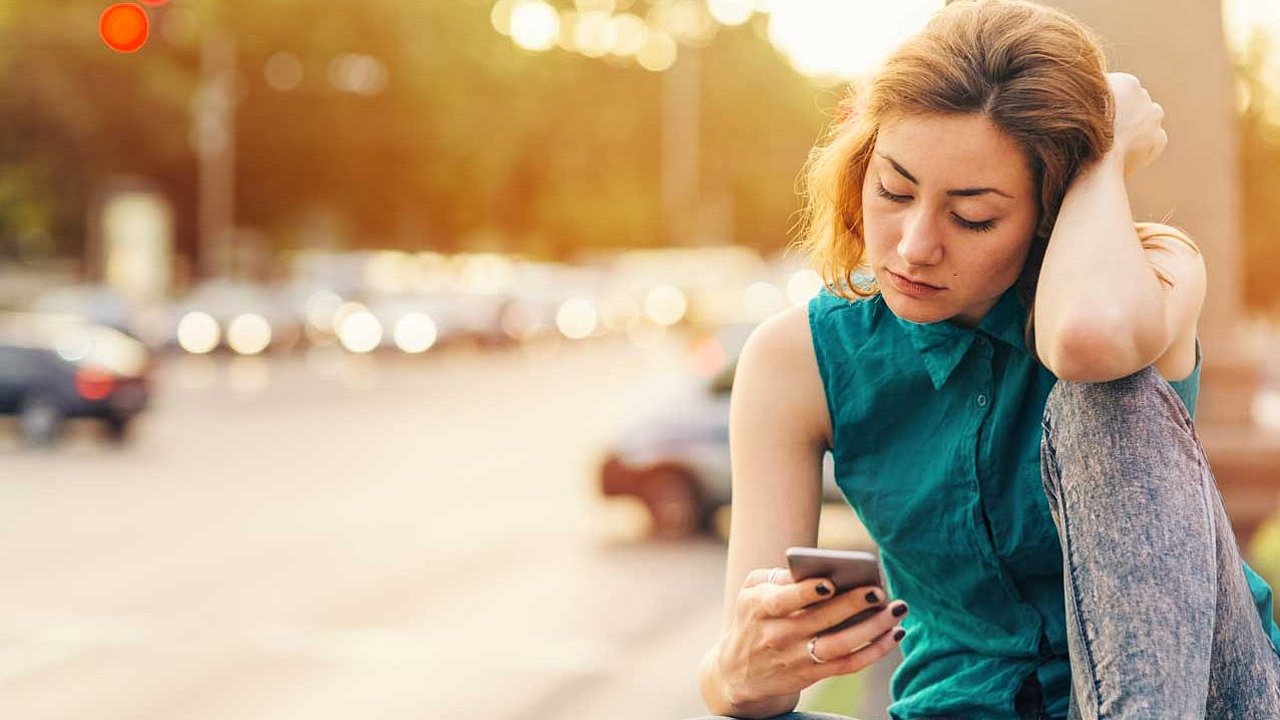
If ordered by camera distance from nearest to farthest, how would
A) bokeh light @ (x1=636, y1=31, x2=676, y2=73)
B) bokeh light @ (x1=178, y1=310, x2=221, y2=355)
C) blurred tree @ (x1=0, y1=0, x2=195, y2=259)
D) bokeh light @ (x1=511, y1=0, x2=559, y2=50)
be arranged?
bokeh light @ (x1=178, y1=310, x2=221, y2=355) → blurred tree @ (x1=0, y1=0, x2=195, y2=259) → bokeh light @ (x1=511, y1=0, x2=559, y2=50) → bokeh light @ (x1=636, y1=31, x2=676, y2=73)

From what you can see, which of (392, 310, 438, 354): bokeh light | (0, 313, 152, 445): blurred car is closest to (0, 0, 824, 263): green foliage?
(392, 310, 438, 354): bokeh light

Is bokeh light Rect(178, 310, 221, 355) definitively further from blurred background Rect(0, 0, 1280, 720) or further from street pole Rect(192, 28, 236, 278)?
street pole Rect(192, 28, 236, 278)

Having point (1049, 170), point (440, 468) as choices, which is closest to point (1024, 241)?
point (1049, 170)

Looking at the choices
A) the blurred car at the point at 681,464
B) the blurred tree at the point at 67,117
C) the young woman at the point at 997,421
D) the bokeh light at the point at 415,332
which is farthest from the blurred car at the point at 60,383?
the blurred tree at the point at 67,117

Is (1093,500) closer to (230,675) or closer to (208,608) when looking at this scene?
(230,675)

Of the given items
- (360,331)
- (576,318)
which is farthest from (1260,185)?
(576,318)

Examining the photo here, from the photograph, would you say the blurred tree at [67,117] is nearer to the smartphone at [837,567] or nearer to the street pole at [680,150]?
the street pole at [680,150]

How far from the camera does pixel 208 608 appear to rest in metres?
9.07

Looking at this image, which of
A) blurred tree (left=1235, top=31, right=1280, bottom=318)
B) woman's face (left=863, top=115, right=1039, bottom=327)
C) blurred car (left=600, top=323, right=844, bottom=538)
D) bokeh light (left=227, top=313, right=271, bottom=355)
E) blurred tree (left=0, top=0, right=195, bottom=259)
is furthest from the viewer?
blurred tree (left=0, top=0, right=195, bottom=259)

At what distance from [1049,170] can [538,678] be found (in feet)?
18.3

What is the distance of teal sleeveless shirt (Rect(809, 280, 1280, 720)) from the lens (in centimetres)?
213

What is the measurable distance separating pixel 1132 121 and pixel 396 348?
3381 cm

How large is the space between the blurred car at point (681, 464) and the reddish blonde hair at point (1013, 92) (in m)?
9.40

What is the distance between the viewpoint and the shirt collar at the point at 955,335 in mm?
2166
